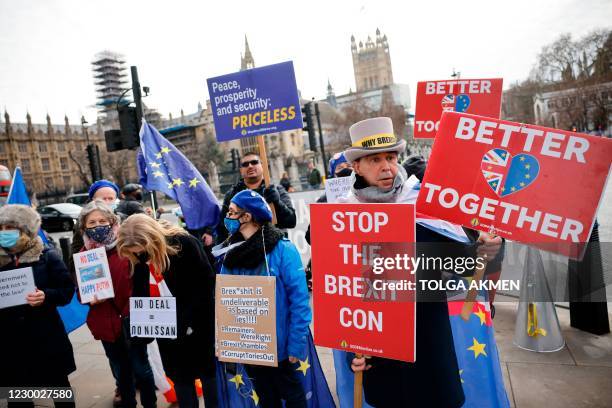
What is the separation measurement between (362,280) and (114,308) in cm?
225

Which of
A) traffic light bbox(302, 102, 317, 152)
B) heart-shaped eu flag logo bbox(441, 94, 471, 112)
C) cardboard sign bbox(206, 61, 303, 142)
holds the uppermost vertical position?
traffic light bbox(302, 102, 317, 152)

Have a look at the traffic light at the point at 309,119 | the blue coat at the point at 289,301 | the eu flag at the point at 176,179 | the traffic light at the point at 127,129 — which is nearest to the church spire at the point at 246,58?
the traffic light at the point at 309,119

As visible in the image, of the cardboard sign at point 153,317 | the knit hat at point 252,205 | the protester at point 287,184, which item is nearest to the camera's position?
the knit hat at point 252,205

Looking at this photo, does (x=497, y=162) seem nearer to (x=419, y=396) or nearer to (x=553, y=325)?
(x=419, y=396)

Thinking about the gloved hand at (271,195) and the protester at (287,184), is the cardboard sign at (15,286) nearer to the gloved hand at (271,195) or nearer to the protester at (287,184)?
the gloved hand at (271,195)

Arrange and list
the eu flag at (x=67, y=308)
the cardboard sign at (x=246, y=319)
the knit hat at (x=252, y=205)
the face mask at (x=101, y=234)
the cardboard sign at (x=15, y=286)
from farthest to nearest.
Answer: the eu flag at (x=67, y=308) → the face mask at (x=101, y=234) → the cardboard sign at (x=15, y=286) → the knit hat at (x=252, y=205) → the cardboard sign at (x=246, y=319)

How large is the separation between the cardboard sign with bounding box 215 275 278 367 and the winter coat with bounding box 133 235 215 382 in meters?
0.39

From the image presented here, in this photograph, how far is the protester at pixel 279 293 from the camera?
253cm

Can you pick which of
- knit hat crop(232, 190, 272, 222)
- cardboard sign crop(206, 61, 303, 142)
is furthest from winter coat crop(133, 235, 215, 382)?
cardboard sign crop(206, 61, 303, 142)

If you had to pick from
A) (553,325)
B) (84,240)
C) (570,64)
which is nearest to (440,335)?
(553,325)

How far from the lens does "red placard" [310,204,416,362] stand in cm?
185

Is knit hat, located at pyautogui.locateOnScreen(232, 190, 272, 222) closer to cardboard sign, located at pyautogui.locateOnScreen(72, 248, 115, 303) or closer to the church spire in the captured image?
cardboard sign, located at pyautogui.locateOnScreen(72, 248, 115, 303)

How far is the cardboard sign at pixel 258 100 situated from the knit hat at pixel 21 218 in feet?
5.94

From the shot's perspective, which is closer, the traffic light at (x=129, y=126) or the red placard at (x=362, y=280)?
the red placard at (x=362, y=280)
